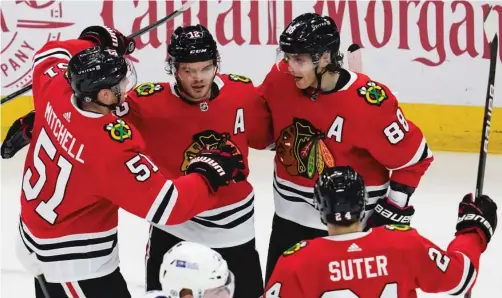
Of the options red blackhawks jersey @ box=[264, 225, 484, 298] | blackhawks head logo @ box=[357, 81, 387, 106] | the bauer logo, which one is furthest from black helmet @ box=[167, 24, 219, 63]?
the bauer logo

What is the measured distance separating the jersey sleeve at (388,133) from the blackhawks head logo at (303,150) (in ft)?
0.44

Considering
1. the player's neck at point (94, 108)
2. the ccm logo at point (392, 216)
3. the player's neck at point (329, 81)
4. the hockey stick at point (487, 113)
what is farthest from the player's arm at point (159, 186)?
the hockey stick at point (487, 113)

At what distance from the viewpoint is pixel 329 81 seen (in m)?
2.91

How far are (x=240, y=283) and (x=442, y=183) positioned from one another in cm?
218

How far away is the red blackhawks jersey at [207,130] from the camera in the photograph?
2.98 m

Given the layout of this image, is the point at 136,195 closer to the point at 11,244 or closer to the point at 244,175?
the point at 244,175

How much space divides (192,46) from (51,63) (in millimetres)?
431

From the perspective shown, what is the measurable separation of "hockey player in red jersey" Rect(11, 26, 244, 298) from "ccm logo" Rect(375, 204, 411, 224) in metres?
0.45

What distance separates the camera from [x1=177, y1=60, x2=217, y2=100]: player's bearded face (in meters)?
2.91

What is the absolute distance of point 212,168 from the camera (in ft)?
9.01

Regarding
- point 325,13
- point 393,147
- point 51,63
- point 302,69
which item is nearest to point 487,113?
point 393,147

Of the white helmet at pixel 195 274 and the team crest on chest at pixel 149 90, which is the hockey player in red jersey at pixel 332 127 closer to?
the team crest on chest at pixel 149 90

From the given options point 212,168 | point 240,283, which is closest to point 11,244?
point 240,283

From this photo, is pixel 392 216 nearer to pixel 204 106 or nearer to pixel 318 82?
pixel 318 82
